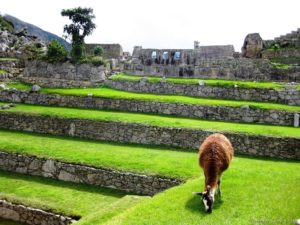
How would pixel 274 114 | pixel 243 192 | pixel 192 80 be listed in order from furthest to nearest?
pixel 192 80, pixel 274 114, pixel 243 192

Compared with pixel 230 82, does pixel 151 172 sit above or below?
below

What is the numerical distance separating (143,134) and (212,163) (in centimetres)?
A: 1070

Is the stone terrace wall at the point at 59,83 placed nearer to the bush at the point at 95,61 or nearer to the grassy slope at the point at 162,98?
the grassy slope at the point at 162,98

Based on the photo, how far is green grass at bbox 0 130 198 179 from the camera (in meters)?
16.5

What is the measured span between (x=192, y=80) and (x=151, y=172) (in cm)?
1352

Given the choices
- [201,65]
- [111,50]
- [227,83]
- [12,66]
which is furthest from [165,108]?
[111,50]

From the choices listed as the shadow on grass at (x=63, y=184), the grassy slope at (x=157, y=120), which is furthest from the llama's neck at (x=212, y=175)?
the grassy slope at (x=157, y=120)

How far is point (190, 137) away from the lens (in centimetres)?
2017

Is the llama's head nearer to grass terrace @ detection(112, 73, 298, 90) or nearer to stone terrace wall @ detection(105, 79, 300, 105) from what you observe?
stone terrace wall @ detection(105, 79, 300, 105)

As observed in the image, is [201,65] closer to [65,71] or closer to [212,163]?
[65,71]

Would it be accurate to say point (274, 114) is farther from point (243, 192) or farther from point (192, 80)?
point (243, 192)

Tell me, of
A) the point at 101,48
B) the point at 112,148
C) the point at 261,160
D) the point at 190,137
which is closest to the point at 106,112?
the point at 112,148

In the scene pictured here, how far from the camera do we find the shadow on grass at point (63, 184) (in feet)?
54.2

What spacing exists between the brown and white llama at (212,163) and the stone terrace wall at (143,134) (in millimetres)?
7542
